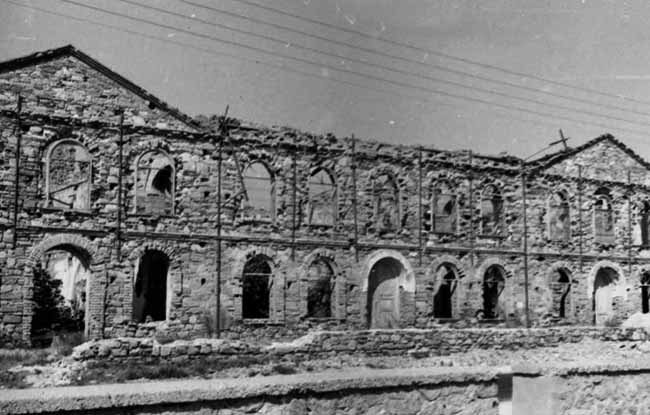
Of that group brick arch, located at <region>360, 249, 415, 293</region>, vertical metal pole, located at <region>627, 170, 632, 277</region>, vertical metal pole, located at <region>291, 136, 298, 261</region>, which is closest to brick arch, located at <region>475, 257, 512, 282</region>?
brick arch, located at <region>360, 249, 415, 293</region>

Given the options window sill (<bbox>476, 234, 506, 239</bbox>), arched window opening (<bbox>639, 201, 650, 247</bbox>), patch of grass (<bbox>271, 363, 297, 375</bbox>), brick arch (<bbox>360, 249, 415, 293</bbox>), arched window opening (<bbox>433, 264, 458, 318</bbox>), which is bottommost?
patch of grass (<bbox>271, 363, 297, 375</bbox>)

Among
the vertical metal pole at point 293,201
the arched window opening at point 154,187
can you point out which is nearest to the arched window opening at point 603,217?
the vertical metal pole at point 293,201

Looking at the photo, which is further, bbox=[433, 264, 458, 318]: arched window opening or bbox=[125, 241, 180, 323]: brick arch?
bbox=[433, 264, 458, 318]: arched window opening

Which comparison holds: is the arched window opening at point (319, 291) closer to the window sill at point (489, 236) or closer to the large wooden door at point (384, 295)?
the large wooden door at point (384, 295)

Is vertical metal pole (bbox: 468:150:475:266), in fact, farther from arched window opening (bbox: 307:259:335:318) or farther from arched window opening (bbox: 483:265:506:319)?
A: arched window opening (bbox: 307:259:335:318)

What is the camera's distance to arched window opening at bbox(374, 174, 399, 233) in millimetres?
24328

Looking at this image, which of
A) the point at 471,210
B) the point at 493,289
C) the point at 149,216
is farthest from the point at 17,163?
the point at 493,289

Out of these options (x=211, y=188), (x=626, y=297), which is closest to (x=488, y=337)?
(x=211, y=188)

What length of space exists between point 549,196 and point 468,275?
17.4ft

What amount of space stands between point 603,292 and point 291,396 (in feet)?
88.6

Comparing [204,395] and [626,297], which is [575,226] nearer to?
[626,297]

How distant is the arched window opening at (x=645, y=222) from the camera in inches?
1181

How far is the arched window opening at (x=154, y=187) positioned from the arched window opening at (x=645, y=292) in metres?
19.7

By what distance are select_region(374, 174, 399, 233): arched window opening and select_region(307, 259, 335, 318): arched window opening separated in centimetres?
415
